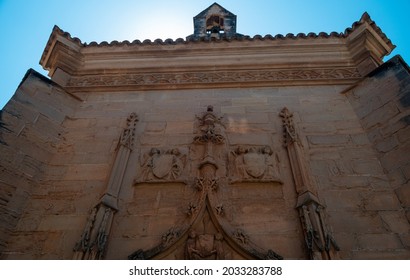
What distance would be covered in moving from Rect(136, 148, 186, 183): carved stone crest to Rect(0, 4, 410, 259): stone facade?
23 mm

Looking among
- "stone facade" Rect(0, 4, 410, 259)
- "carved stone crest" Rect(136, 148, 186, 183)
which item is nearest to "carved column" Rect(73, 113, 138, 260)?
"stone facade" Rect(0, 4, 410, 259)

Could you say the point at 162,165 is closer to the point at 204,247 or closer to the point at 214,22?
the point at 204,247

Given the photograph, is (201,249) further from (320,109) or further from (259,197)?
(320,109)

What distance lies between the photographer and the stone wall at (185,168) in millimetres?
4320

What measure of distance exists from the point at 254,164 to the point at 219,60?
3.24 metres

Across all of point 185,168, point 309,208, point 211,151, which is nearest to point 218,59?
point 211,151

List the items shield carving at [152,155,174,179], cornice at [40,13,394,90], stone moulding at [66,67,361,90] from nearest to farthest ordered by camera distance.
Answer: shield carving at [152,155,174,179], stone moulding at [66,67,361,90], cornice at [40,13,394,90]

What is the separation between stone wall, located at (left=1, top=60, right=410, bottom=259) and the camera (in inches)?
170

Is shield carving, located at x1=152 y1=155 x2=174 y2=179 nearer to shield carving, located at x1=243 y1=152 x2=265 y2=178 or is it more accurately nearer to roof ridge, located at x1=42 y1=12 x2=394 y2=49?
shield carving, located at x1=243 y1=152 x2=265 y2=178

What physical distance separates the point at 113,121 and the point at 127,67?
178cm

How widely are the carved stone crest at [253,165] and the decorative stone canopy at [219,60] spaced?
201 centimetres

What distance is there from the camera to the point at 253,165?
5133mm

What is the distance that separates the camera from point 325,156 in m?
5.29

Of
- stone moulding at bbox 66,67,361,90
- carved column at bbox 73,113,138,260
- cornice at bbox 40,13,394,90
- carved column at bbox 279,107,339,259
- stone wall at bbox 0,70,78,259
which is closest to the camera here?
carved column at bbox 279,107,339,259
